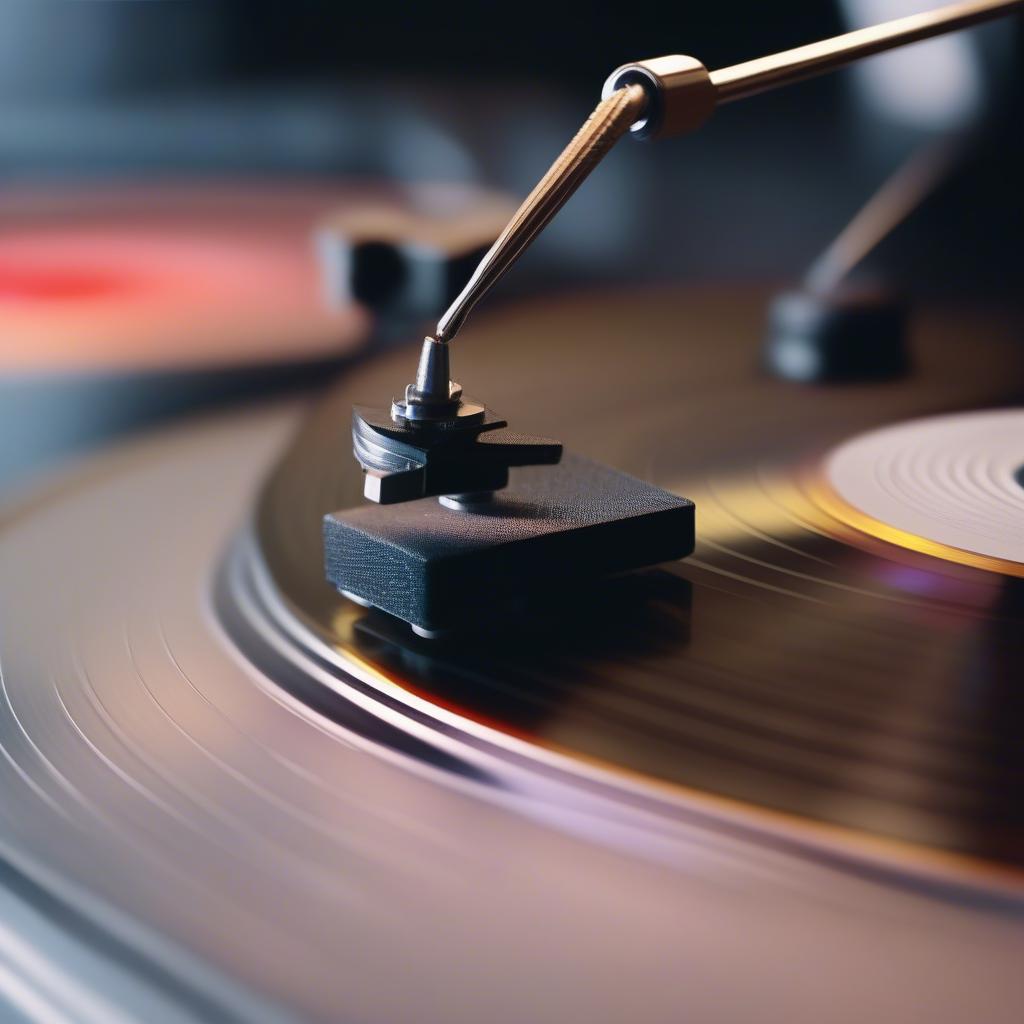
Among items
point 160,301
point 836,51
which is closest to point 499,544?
point 836,51

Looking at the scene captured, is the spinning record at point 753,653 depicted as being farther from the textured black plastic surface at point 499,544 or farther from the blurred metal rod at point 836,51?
the blurred metal rod at point 836,51

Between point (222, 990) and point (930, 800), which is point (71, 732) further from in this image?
point (930, 800)

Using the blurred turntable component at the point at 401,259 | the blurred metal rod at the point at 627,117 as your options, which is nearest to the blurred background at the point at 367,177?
the blurred turntable component at the point at 401,259

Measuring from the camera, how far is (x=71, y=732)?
52cm

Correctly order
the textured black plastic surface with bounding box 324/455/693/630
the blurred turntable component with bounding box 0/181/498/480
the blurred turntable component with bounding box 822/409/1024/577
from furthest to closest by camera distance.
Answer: the blurred turntable component with bounding box 0/181/498/480, the blurred turntable component with bounding box 822/409/1024/577, the textured black plastic surface with bounding box 324/455/693/630

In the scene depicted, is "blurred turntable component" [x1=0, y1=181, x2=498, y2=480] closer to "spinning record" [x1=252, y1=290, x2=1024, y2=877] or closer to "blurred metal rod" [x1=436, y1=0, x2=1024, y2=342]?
"spinning record" [x1=252, y1=290, x2=1024, y2=877]

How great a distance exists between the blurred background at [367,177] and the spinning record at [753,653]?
331 millimetres

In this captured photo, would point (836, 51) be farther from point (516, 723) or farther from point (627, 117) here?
point (516, 723)

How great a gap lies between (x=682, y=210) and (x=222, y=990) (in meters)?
1.44

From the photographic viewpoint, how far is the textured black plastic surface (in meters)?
0.57

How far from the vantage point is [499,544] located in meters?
0.57

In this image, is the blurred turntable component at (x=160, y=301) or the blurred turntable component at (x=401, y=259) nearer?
the blurred turntable component at (x=160, y=301)

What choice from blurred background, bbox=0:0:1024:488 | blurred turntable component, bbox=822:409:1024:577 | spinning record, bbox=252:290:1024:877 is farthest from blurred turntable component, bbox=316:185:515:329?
blurred turntable component, bbox=822:409:1024:577

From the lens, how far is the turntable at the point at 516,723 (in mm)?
387
